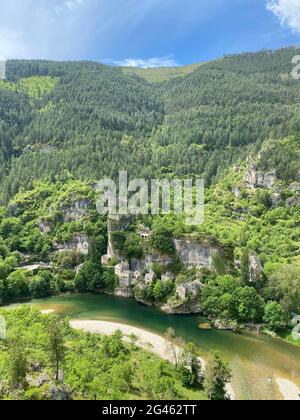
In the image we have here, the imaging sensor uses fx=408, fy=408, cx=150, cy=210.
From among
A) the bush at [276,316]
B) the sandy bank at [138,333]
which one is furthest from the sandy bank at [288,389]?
the bush at [276,316]

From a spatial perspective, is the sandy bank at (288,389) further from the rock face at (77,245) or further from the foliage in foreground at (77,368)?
the rock face at (77,245)

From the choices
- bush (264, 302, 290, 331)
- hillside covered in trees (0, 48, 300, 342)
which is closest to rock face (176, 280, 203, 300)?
hillside covered in trees (0, 48, 300, 342)

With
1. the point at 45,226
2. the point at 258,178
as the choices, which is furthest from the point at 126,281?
the point at 258,178

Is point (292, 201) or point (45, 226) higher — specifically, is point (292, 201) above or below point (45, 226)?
above

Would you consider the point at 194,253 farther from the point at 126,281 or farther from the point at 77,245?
the point at 77,245

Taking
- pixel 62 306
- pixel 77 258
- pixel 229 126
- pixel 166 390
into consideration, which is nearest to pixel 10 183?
pixel 77 258

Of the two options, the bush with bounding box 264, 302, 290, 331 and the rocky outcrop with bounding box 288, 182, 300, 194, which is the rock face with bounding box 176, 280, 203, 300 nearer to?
the bush with bounding box 264, 302, 290, 331
